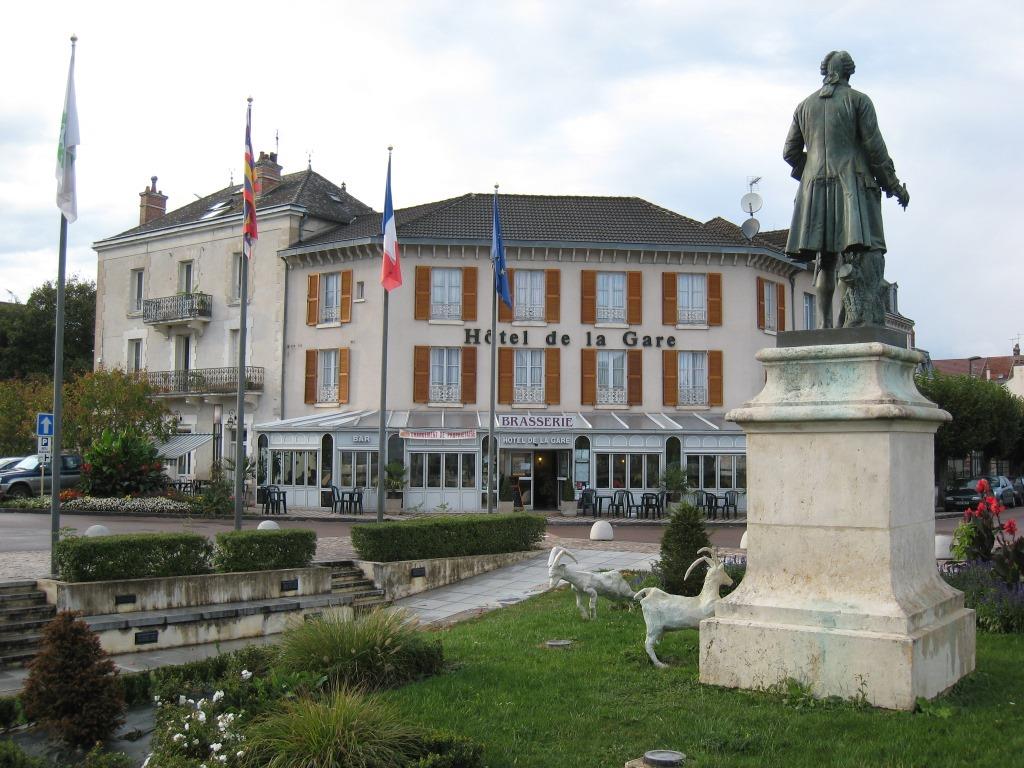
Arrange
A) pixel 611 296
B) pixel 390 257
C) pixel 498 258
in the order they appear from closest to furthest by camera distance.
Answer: pixel 390 257, pixel 498 258, pixel 611 296

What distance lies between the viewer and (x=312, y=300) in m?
35.3

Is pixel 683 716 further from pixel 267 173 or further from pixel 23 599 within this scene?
pixel 267 173

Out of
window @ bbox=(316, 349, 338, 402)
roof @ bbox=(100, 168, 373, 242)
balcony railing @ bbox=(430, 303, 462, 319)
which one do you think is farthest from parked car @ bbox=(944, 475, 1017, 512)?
roof @ bbox=(100, 168, 373, 242)

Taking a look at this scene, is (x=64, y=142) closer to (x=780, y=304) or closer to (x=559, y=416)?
(x=559, y=416)

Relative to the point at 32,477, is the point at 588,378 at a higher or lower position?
higher

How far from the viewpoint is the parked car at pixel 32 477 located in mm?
31641

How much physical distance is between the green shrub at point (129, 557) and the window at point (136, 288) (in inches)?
1155

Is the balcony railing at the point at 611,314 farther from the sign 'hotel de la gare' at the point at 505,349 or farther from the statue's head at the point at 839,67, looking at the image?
the statue's head at the point at 839,67

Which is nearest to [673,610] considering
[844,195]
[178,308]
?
[844,195]

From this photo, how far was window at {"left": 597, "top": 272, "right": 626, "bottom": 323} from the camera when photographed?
113ft

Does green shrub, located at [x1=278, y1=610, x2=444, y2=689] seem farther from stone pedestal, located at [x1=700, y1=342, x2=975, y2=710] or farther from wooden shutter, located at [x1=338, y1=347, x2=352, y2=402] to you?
wooden shutter, located at [x1=338, y1=347, x2=352, y2=402]

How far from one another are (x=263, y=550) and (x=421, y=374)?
1905 centimetres

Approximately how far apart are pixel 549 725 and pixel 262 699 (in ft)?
6.84

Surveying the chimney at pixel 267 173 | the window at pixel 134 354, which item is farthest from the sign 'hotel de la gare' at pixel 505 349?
the window at pixel 134 354
